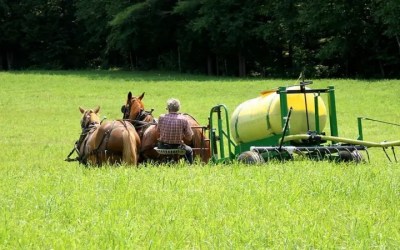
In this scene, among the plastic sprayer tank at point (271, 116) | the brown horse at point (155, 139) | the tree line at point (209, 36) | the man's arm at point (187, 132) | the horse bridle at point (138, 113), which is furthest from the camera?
the tree line at point (209, 36)

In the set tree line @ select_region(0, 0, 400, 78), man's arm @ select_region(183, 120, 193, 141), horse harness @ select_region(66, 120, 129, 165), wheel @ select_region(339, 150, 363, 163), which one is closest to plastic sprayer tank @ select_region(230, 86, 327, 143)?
wheel @ select_region(339, 150, 363, 163)

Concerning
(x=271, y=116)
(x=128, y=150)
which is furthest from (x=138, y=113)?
(x=271, y=116)

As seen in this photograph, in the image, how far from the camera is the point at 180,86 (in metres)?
41.4

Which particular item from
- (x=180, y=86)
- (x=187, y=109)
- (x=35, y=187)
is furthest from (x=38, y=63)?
(x=35, y=187)

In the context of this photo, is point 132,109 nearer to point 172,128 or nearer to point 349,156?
point 172,128

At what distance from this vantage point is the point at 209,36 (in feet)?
188

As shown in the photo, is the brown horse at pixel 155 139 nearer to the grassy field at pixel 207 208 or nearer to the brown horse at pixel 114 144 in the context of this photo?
the brown horse at pixel 114 144

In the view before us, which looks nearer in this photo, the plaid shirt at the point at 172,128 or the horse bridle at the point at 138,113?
the plaid shirt at the point at 172,128

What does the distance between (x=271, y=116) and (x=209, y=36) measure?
4510cm

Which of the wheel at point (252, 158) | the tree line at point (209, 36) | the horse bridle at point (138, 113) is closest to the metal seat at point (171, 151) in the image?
the wheel at point (252, 158)

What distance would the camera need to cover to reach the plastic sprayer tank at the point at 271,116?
1262 centimetres

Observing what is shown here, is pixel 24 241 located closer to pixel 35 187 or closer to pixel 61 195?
pixel 61 195

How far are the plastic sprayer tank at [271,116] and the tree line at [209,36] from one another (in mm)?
29861

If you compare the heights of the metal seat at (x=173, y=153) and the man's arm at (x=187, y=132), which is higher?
the man's arm at (x=187, y=132)
